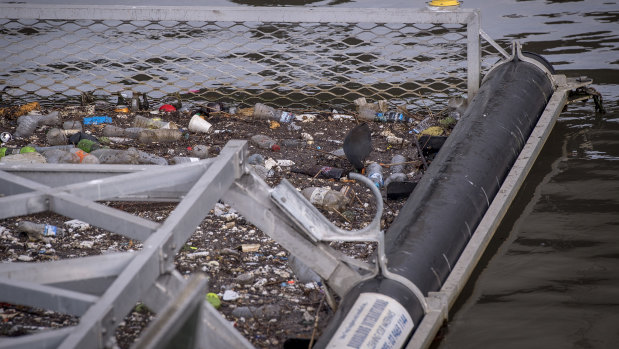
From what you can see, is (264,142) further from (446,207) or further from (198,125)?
(446,207)

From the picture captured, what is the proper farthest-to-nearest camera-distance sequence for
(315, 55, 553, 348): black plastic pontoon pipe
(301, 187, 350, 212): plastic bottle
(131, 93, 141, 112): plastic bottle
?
1. (131, 93, 141, 112): plastic bottle
2. (301, 187, 350, 212): plastic bottle
3. (315, 55, 553, 348): black plastic pontoon pipe

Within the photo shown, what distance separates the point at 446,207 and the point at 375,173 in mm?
1299

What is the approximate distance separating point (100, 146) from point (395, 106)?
247 cm

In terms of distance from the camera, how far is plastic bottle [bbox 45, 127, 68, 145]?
20.0 ft

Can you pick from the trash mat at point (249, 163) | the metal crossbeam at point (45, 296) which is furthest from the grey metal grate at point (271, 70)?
the metal crossbeam at point (45, 296)

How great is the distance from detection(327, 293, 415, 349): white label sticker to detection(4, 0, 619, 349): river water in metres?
0.41

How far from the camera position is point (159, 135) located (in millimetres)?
6207

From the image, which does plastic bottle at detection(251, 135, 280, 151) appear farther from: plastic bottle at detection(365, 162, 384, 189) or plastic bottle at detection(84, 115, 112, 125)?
plastic bottle at detection(84, 115, 112, 125)

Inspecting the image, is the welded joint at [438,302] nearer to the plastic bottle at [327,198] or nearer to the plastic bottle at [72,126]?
the plastic bottle at [327,198]

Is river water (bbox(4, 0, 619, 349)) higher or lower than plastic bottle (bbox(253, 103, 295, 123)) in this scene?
lower

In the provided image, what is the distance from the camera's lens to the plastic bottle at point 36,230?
15.3ft

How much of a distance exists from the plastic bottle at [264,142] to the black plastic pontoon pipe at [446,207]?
1.41m

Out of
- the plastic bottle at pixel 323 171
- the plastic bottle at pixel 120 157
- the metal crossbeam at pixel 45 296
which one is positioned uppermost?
the metal crossbeam at pixel 45 296

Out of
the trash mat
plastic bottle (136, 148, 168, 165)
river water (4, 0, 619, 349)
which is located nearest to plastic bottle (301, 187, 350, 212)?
the trash mat
